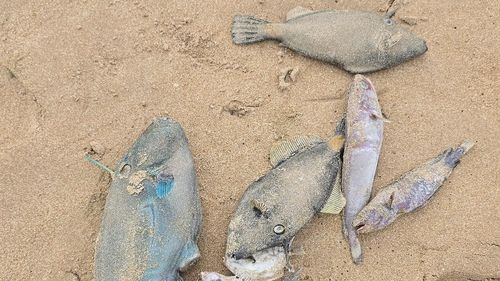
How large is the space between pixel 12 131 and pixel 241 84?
6.35 ft

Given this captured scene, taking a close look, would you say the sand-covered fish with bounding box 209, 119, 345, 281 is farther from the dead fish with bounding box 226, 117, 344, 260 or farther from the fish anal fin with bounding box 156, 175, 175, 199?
the fish anal fin with bounding box 156, 175, 175, 199

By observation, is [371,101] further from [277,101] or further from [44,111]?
[44,111]

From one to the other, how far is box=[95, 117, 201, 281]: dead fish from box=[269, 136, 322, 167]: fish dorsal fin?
0.67 m

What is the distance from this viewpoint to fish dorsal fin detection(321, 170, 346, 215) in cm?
456

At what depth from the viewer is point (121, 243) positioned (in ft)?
13.9

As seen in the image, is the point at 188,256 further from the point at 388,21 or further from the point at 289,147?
the point at 388,21

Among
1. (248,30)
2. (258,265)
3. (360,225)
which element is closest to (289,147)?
(360,225)

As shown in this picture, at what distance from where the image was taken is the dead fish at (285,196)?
4.34m

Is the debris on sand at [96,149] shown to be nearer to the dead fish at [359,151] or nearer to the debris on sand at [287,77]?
the debris on sand at [287,77]

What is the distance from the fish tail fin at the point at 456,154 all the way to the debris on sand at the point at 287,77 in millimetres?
1404

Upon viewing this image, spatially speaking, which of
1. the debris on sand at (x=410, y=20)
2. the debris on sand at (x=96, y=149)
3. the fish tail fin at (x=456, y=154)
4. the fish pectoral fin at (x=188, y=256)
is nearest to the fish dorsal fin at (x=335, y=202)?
the fish tail fin at (x=456, y=154)

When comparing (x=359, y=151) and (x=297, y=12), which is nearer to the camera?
(x=359, y=151)

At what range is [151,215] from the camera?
427cm

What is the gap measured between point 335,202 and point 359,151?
451mm
